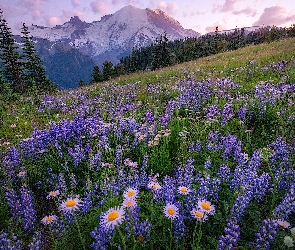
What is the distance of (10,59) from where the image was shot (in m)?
27.3

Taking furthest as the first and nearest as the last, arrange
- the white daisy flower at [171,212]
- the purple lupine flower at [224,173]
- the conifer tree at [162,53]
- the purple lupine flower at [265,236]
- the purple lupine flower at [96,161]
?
the conifer tree at [162,53], the purple lupine flower at [96,161], the purple lupine flower at [224,173], the white daisy flower at [171,212], the purple lupine flower at [265,236]

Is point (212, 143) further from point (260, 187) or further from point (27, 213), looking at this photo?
point (27, 213)

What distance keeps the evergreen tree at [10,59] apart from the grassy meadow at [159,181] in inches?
878

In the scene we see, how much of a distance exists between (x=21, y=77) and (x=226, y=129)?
28.5m

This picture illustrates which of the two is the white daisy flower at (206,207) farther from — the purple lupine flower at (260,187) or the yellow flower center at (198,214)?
the purple lupine flower at (260,187)

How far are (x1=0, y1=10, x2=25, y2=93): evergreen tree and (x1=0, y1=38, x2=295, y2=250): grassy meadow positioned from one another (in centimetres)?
2231

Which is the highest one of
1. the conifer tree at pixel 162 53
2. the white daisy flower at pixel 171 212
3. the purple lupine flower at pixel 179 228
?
the conifer tree at pixel 162 53

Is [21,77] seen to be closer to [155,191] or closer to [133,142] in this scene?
[133,142]

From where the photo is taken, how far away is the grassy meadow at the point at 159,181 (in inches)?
110

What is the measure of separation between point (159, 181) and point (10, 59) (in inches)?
1137

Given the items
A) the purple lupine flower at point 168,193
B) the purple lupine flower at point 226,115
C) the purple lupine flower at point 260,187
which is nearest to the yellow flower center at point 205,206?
the purple lupine flower at point 168,193

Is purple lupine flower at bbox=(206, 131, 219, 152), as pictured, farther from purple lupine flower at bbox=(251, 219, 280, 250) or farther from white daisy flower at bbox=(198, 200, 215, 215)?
purple lupine flower at bbox=(251, 219, 280, 250)

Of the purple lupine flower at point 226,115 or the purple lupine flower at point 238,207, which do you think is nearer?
the purple lupine flower at point 238,207

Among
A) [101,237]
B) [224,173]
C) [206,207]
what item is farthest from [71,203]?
[224,173]
